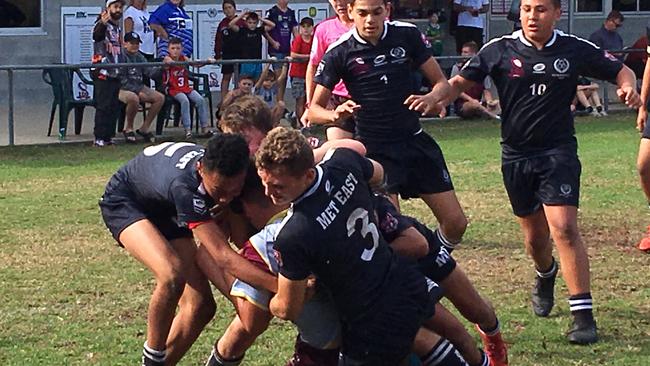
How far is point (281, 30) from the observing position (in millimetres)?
20641

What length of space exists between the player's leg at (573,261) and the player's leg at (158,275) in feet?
7.34

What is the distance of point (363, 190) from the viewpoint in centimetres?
547

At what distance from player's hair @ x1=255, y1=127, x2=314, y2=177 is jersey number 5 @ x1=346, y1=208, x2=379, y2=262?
28cm

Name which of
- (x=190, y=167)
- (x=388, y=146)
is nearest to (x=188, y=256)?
(x=190, y=167)

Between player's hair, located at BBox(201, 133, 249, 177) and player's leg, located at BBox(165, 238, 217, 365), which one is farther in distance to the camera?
player's leg, located at BBox(165, 238, 217, 365)

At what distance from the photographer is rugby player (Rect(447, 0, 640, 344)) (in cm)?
743

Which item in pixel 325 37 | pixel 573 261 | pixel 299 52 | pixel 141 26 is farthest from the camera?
pixel 299 52

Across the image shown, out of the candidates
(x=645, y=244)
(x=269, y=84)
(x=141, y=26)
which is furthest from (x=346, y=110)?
(x=141, y=26)

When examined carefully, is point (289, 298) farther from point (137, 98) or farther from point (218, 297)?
point (137, 98)

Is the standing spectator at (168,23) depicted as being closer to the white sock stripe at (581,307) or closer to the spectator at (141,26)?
the spectator at (141,26)

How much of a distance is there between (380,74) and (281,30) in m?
12.7

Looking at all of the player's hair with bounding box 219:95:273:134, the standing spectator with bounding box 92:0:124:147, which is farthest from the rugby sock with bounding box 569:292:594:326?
the standing spectator with bounding box 92:0:124:147

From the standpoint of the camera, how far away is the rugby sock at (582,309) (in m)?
7.29

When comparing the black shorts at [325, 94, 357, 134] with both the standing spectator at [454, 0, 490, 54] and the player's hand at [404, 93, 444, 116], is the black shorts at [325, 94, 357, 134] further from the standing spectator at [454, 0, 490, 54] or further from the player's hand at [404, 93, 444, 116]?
the standing spectator at [454, 0, 490, 54]
